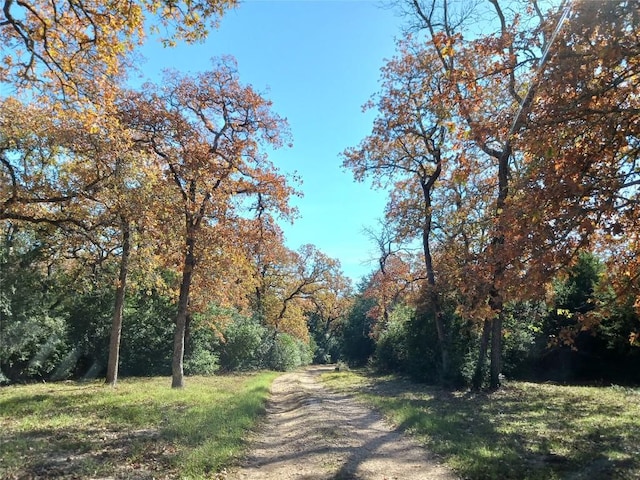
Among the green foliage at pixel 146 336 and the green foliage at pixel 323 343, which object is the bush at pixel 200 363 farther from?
the green foliage at pixel 323 343

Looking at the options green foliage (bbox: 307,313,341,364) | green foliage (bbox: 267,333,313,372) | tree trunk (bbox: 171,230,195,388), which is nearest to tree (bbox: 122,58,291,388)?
tree trunk (bbox: 171,230,195,388)

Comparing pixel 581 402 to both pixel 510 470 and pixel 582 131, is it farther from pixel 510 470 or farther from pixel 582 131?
pixel 582 131

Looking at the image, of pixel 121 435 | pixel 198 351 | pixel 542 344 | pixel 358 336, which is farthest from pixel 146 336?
pixel 358 336

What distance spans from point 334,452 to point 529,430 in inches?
178

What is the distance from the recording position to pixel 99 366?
2548cm

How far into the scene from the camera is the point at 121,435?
9211 mm

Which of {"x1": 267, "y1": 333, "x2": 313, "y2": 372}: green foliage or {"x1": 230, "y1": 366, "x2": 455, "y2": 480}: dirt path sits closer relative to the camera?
{"x1": 230, "y1": 366, "x2": 455, "y2": 480}: dirt path

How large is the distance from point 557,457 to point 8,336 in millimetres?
19815

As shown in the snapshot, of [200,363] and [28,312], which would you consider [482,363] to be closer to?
Answer: [200,363]

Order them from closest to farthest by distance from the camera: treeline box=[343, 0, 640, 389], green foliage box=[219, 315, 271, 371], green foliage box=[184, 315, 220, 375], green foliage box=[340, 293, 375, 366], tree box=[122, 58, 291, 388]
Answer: treeline box=[343, 0, 640, 389] → tree box=[122, 58, 291, 388] → green foliage box=[184, 315, 220, 375] → green foliage box=[219, 315, 271, 371] → green foliage box=[340, 293, 375, 366]

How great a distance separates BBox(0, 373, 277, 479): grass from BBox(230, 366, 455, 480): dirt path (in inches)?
21.0

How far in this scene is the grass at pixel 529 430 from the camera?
6922 millimetres

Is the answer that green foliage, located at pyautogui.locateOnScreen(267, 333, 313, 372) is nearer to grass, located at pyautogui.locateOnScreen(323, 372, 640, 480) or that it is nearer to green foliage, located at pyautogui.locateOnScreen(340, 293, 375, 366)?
green foliage, located at pyautogui.locateOnScreen(340, 293, 375, 366)

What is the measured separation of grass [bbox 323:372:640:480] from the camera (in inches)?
273
